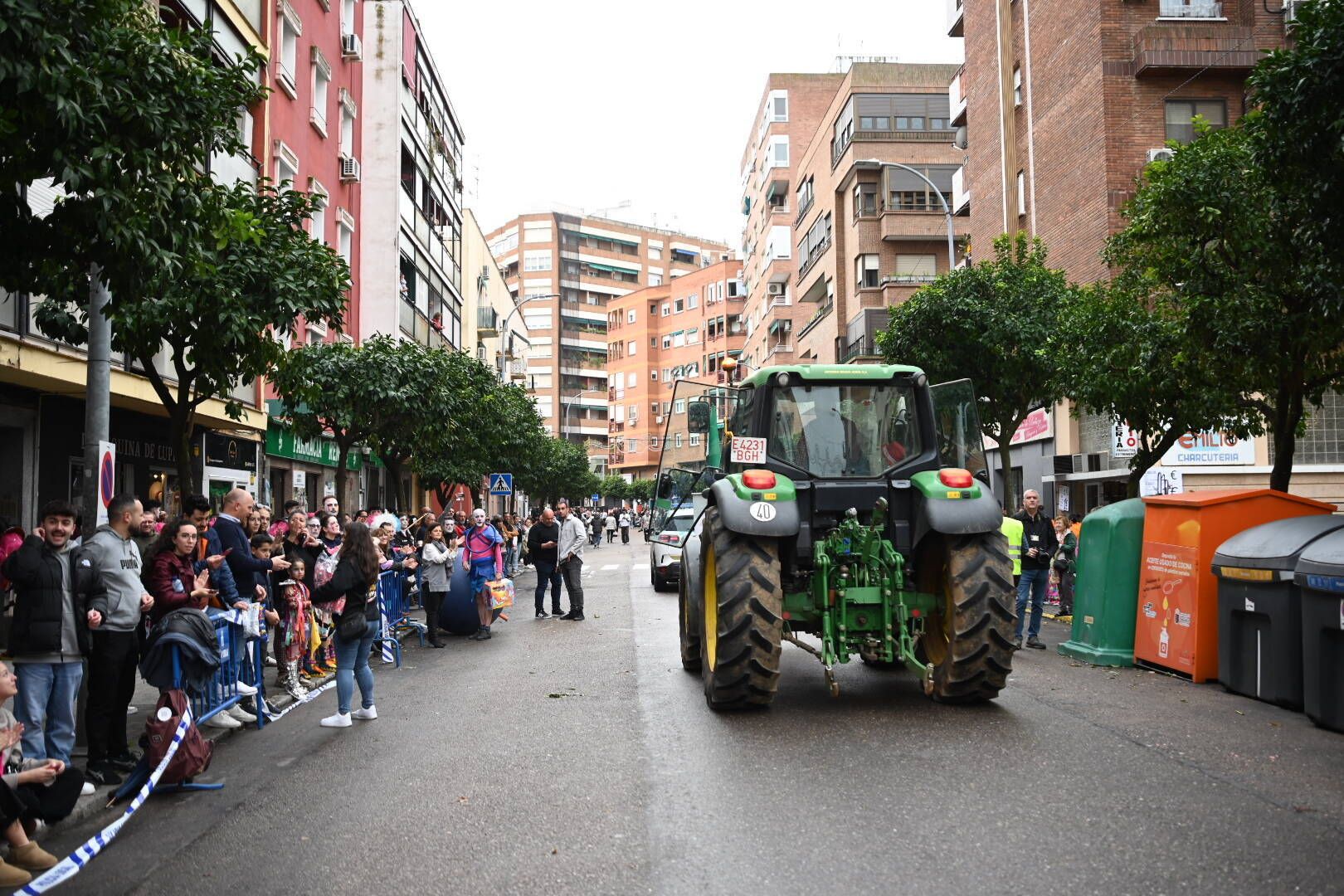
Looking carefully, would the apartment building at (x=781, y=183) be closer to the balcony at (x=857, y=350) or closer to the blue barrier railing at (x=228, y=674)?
the balcony at (x=857, y=350)

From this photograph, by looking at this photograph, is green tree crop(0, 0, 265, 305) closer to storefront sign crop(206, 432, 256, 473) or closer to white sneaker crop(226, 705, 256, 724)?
white sneaker crop(226, 705, 256, 724)

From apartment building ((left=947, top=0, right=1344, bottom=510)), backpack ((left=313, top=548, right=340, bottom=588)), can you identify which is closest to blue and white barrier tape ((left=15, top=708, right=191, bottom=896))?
backpack ((left=313, top=548, right=340, bottom=588))

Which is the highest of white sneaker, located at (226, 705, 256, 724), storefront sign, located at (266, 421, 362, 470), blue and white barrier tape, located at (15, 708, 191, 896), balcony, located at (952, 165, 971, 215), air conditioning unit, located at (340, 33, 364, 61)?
air conditioning unit, located at (340, 33, 364, 61)

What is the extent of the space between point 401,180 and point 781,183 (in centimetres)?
3750

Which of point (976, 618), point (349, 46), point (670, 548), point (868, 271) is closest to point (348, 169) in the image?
point (349, 46)

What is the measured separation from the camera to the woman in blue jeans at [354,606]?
9.12m

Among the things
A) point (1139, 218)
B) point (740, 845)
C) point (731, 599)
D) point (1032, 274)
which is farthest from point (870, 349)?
point (740, 845)

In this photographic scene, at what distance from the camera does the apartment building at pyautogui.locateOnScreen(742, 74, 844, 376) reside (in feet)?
230

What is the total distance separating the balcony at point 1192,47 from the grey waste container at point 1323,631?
22862 mm

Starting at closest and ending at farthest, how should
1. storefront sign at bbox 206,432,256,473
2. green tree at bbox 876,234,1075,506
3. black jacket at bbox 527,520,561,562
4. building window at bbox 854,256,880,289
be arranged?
black jacket at bbox 527,520,561,562
storefront sign at bbox 206,432,256,473
green tree at bbox 876,234,1075,506
building window at bbox 854,256,880,289

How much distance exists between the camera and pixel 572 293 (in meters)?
115

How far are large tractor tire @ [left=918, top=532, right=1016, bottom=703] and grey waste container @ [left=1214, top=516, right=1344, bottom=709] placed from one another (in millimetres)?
2190

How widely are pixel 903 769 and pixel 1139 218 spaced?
10.6 metres

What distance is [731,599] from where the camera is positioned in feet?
27.9
